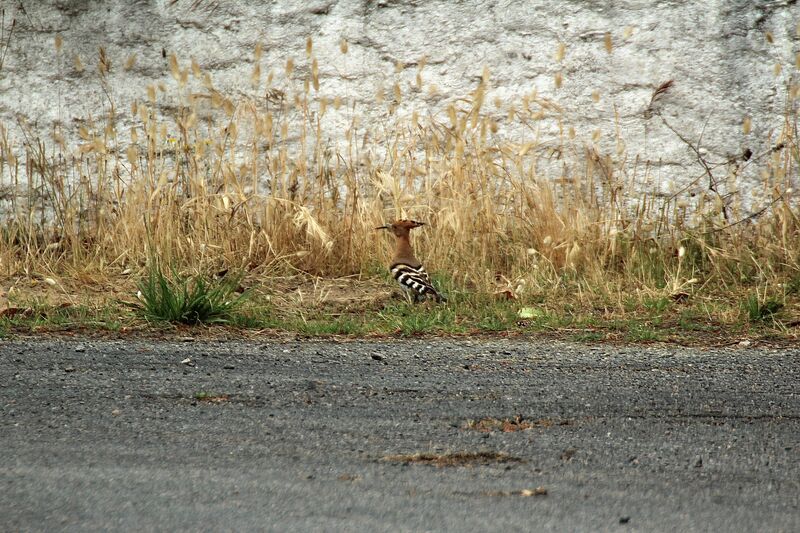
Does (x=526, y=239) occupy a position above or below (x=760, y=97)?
below

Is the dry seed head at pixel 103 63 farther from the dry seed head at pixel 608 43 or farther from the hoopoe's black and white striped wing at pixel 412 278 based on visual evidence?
the dry seed head at pixel 608 43

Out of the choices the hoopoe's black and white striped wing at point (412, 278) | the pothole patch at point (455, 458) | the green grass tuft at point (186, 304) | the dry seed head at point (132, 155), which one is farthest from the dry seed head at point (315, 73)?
the pothole patch at point (455, 458)

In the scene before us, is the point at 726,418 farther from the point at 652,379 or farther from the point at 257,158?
the point at 257,158

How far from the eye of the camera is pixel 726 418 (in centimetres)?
374

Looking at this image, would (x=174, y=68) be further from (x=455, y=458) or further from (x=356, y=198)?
(x=455, y=458)

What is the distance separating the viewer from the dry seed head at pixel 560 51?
798 cm

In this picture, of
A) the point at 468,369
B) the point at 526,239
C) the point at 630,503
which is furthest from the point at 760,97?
the point at 630,503

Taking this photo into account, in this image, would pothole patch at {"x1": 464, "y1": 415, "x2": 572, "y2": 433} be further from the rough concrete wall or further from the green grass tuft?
the rough concrete wall

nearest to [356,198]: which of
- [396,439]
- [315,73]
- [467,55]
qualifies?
[315,73]

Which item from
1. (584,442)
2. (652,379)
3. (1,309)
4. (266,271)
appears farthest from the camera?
(266,271)

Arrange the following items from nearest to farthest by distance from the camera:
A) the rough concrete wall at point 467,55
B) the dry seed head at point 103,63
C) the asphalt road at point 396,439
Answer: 1. the asphalt road at point 396,439
2. the rough concrete wall at point 467,55
3. the dry seed head at point 103,63

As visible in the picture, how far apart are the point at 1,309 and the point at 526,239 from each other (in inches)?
137

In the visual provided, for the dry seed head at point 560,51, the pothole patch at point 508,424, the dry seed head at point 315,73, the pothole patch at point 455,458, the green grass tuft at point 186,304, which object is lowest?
the pothole patch at point 508,424

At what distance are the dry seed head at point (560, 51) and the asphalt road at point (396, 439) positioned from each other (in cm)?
339
